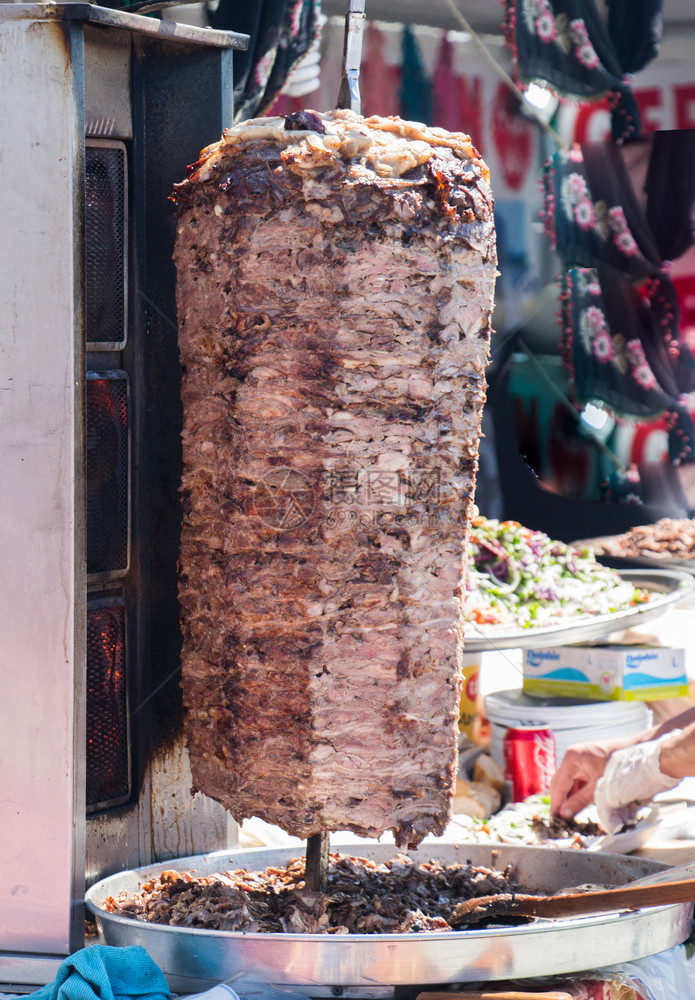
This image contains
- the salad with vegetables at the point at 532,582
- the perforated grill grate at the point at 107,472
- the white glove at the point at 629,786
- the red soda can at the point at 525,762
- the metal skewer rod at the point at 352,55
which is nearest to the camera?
the metal skewer rod at the point at 352,55

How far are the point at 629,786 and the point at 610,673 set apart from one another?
1385 mm

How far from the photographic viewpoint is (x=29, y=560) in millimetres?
2111

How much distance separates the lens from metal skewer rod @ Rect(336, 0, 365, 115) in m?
2.22

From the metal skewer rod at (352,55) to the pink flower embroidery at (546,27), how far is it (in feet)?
8.24

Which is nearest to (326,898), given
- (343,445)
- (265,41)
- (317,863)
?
(317,863)

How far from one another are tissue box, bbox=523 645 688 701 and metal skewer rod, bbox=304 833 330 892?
2.47 meters

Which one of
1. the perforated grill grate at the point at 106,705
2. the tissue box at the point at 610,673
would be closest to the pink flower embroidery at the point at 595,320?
the tissue box at the point at 610,673

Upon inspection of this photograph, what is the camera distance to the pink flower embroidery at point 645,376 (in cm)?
479

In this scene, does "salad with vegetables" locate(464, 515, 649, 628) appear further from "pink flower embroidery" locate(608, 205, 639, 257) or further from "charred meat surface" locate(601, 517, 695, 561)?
"pink flower embroidery" locate(608, 205, 639, 257)

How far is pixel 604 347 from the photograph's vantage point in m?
4.85

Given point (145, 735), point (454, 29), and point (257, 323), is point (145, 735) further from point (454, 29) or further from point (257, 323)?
point (454, 29)

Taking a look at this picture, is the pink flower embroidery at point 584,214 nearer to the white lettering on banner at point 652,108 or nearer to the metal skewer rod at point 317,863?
the white lettering on banner at point 652,108

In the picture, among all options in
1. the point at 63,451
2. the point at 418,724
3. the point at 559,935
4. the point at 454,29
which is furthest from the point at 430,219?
the point at 454,29

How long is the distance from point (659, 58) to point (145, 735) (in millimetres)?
3517
